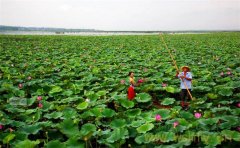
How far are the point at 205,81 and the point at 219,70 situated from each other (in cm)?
120

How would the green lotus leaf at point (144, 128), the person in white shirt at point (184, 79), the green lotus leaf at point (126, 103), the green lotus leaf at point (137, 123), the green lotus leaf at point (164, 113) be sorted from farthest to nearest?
the person in white shirt at point (184, 79), the green lotus leaf at point (126, 103), the green lotus leaf at point (164, 113), the green lotus leaf at point (137, 123), the green lotus leaf at point (144, 128)

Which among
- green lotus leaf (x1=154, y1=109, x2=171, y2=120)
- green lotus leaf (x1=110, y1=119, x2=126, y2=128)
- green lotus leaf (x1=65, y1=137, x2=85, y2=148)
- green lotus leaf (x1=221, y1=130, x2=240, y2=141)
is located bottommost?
green lotus leaf (x1=65, y1=137, x2=85, y2=148)

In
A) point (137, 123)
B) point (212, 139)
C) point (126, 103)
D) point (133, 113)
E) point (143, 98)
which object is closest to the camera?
point (212, 139)

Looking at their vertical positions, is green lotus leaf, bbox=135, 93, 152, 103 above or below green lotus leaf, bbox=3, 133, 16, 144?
above

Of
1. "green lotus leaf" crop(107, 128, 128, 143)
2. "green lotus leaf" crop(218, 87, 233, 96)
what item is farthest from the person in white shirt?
"green lotus leaf" crop(107, 128, 128, 143)

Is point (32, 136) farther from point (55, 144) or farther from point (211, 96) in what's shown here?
point (211, 96)

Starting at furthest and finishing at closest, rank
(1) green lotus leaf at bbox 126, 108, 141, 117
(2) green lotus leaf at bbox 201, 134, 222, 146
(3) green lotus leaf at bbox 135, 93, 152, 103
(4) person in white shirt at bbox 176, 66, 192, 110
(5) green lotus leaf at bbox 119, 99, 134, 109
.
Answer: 1. (4) person in white shirt at bbox 176, 66, 192, 110
2. (3) green lotus leaf at bbox 135, 93, 152, 103
3. (5) green lotus leaf at bbox 119, 99, 134, 109
4. (1) green lotus leaf at bbox 126, 108, 141, 117
5. (2) green lotus leaf at bbox 201, 134, 222, 146

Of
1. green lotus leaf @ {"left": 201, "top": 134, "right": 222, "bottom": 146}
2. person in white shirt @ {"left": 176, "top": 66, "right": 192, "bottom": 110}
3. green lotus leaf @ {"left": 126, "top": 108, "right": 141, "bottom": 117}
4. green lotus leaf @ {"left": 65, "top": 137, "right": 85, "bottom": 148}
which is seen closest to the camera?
green lotus leaf @ {"left": 201, "top": 134, "right": 222, "bottom": 146}

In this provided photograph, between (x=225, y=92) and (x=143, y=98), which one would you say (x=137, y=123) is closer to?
(x=143, y=98)

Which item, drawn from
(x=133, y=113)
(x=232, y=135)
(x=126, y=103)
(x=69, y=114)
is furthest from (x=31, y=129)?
(x=232, y=135)

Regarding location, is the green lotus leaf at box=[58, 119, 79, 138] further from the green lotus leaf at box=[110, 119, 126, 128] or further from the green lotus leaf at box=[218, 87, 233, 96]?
the green lotus leaf at box=[218, 87, 233, 96]

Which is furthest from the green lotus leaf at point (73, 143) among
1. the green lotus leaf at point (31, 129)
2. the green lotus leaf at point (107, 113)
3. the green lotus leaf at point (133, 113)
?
the green lotus leaf at point (133, 113)

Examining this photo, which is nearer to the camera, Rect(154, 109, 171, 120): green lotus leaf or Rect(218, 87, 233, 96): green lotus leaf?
Rect(154, 109, 171, 120): green lotus leaf

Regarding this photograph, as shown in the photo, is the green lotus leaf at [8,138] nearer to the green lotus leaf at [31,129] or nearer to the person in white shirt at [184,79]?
the green lotus leaf at [31,129]
